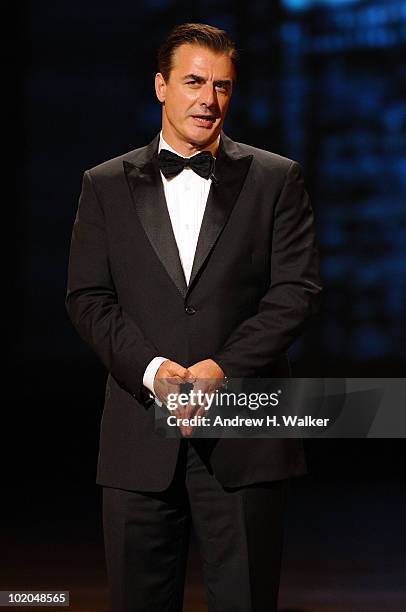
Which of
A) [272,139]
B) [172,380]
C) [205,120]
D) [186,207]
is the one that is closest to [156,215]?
[186,207]

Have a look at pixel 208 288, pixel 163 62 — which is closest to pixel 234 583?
pixel 208 288

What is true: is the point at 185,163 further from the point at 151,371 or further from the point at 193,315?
the point at 151,371

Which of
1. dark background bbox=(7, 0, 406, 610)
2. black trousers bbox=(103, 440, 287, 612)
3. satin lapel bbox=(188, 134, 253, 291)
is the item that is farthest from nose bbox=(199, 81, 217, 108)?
dark background bbox=(7, 0, 406, 610)

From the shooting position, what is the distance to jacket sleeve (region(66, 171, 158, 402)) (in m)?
2.11

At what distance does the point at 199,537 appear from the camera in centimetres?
215

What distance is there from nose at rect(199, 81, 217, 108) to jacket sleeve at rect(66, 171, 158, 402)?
254 millimetres

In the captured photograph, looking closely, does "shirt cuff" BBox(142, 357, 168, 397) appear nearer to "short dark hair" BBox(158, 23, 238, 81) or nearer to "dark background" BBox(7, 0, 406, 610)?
"short dark hair" BBox(158, 23, 238, 81)

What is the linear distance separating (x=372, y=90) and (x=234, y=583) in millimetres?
3257

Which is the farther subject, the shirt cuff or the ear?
the ear

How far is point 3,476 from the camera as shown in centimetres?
489

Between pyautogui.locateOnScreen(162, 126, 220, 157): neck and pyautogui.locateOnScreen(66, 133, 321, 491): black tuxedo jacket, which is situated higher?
pyautogui.locateOnScreen(162, 126, 220, 157): neck

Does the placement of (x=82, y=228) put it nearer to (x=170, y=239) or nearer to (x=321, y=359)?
(x=170, y=239)

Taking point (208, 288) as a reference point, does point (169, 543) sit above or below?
below

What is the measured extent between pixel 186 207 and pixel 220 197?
0.06 m
